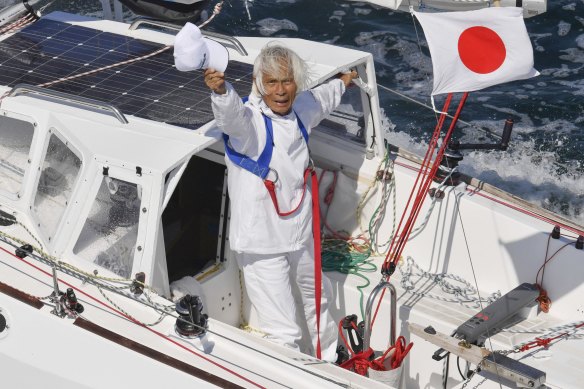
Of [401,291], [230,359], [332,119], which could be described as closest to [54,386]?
[230,359]

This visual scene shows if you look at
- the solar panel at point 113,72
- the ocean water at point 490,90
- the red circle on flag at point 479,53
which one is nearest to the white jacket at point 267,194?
the solar panel at point 113,72

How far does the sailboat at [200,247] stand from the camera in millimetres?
4656

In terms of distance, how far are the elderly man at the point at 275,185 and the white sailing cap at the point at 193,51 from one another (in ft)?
0.60

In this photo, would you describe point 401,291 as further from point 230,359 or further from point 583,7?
point 583,7

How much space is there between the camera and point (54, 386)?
15.5ft

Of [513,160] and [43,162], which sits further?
[513,160]

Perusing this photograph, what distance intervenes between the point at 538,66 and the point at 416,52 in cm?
145

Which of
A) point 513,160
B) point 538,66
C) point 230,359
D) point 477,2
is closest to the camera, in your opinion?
point 230,359

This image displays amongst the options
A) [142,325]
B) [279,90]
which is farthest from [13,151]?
[279,90]

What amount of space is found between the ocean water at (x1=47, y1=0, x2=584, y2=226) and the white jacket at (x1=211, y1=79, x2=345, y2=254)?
3601 mm

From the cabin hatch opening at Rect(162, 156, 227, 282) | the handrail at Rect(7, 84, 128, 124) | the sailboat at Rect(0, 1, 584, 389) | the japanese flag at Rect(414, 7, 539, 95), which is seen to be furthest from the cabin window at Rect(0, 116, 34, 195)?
the japanese flag at Rect(414, 7, 539, 95)

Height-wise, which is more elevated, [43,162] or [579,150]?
[43,162]

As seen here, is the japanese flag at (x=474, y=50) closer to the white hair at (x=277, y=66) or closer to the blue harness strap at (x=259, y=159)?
the white hair at (x=277, y=66)

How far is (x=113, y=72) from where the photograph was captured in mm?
5887
